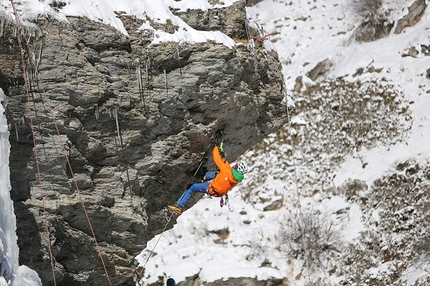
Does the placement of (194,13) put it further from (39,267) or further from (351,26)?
(351,26)

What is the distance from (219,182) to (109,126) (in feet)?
6.84

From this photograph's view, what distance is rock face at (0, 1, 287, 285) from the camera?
7.71 meters

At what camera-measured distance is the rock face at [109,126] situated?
25.3 feet

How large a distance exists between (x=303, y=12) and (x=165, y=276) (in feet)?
48.1

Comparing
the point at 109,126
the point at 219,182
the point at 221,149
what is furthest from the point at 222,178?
the point at 109,126

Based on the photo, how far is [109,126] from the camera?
8.60 metres

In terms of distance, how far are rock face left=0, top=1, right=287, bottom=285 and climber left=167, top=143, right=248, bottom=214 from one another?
40cm

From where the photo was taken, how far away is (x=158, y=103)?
8969 millimetres

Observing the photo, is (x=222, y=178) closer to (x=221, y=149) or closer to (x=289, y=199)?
(x=221, y=149)

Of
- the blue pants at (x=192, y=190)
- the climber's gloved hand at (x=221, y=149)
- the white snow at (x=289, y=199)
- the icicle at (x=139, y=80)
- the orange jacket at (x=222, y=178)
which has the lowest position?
the white snow at (x=289, y=199)

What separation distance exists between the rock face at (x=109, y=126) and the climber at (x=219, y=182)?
0.40 meters

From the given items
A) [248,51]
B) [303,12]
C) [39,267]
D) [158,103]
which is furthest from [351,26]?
[39,267]

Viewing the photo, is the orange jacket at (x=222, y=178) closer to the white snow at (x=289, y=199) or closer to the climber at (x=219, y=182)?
the climber at (x=219, y=182)

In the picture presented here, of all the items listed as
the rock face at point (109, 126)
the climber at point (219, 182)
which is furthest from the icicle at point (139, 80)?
the climber at point (219, 182)
